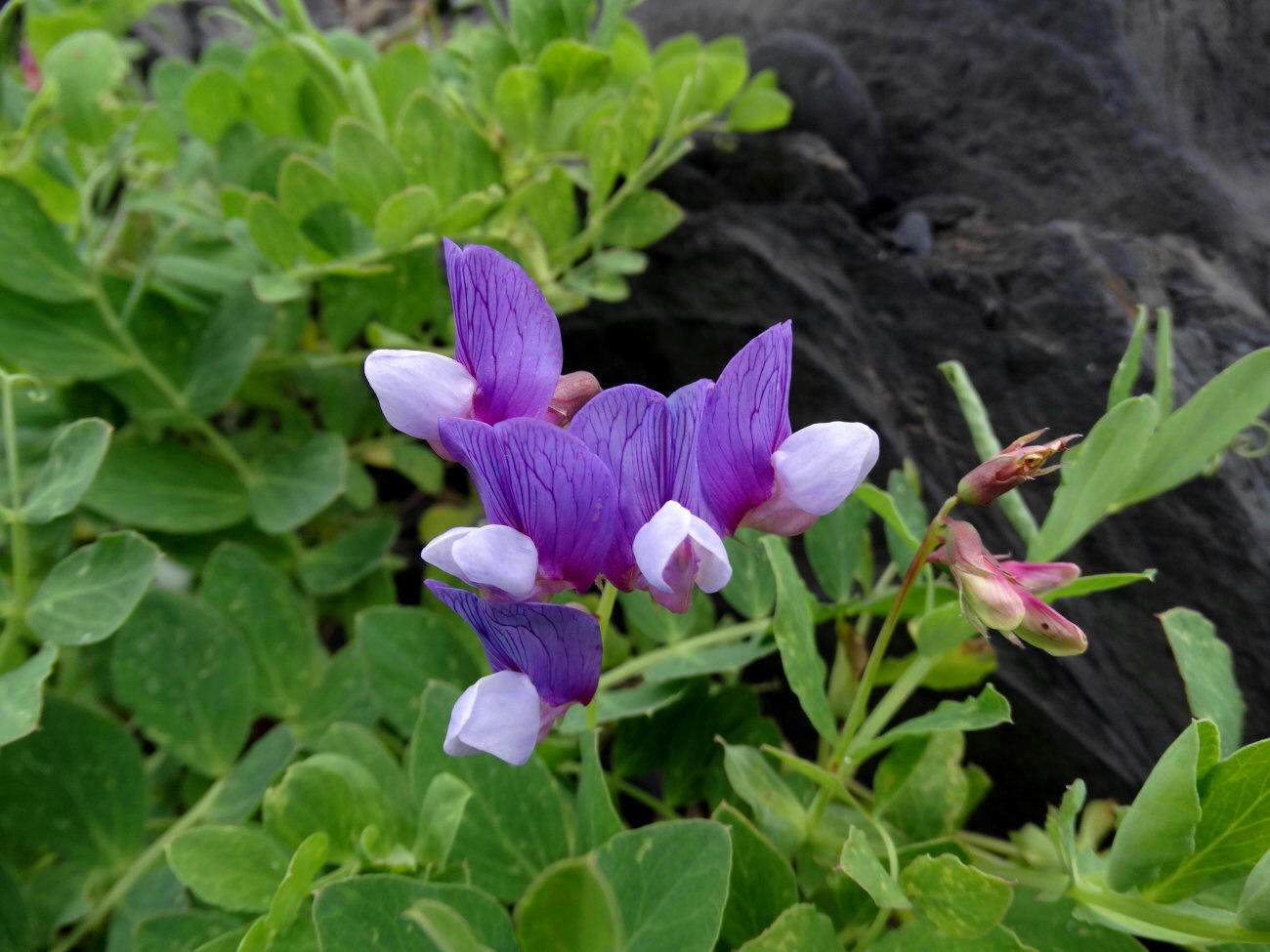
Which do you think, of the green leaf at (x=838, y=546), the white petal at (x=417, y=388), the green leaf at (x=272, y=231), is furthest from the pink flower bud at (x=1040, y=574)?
the green leaf at (x=272, y=231)

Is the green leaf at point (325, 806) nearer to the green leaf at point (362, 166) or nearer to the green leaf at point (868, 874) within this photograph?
the green leaf at point (868, 874)

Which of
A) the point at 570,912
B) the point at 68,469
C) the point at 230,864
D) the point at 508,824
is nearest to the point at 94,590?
the point at 68,469

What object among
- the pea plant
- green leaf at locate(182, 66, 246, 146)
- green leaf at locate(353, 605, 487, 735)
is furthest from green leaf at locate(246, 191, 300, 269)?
green leaf at locate(353, 605, 487, 735)

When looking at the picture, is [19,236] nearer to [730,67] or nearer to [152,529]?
[152,529]

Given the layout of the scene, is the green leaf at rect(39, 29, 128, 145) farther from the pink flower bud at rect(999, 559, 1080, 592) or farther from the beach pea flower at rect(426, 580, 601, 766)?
the pink flower bud at rect(999, 559, 1080, 592)

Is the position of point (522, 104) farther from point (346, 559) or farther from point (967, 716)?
point (967, 716)

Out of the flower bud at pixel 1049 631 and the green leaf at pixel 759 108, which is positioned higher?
the green leaf at pixel 759 108
